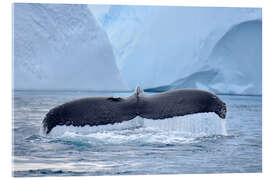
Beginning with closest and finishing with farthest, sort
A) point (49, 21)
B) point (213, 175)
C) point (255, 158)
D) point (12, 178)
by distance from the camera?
point (12, 178), point (213, 175), point (255, 158), point (49, 21)

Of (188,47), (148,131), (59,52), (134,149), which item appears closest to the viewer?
(148,131)

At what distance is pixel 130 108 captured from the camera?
6004 millimetres

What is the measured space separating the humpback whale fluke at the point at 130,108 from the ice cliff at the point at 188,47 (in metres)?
3.67

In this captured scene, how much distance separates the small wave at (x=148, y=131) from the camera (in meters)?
5.80

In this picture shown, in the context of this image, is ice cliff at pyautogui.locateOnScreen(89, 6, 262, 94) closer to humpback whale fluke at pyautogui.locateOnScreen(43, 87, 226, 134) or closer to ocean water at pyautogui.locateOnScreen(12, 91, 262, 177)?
ocean water at pyautogui.locateOnScreen(12, 91, 262, 177)

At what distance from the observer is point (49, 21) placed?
9.98 m

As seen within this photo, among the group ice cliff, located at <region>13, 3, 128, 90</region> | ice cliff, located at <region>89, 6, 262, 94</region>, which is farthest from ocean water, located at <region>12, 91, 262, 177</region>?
ice cliff, located at <region>89, 6, 262, 94</region>

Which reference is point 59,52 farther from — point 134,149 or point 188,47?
point 188,47

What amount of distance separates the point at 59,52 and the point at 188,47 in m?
4.20

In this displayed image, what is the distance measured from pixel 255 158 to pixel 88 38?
5.75 m

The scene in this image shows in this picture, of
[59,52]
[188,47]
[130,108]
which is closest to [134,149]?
[130,108]

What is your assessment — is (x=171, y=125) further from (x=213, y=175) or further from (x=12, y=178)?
(x=12, y=178)

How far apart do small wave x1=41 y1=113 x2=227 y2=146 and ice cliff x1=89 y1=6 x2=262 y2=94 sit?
339 centimetres
